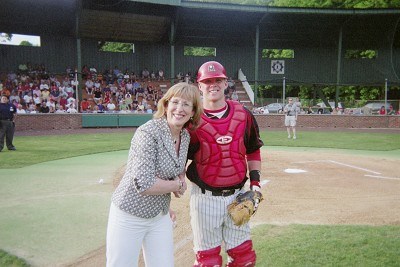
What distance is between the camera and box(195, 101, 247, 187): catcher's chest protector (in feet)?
10.8

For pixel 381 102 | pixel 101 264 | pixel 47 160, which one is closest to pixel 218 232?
pixel 101 264

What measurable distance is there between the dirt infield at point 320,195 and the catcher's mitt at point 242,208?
4.61ft

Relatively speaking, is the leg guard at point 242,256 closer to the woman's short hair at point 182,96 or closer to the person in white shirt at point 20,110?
the woman's short hair at point 182,96

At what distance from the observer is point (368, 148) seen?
45.9ft

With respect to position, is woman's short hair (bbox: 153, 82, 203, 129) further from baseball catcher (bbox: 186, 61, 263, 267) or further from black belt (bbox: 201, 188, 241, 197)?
black belt (bbox: 201, 188, 241, 197)

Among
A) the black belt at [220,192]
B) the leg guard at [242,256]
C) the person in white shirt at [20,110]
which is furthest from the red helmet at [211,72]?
the person in white shirt at [20,110]

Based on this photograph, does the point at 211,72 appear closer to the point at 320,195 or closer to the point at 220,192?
the point at 220,192

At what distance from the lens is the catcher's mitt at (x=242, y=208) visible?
10.3 ft

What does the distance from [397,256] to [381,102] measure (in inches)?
985

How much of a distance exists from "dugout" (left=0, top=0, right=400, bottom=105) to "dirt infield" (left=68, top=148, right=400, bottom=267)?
17.2 meters

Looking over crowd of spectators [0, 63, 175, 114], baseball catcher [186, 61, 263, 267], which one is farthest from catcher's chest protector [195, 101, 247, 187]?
crowd of spectators [0, 63, 175, 114]

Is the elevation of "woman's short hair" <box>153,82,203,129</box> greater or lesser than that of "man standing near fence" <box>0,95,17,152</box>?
greater

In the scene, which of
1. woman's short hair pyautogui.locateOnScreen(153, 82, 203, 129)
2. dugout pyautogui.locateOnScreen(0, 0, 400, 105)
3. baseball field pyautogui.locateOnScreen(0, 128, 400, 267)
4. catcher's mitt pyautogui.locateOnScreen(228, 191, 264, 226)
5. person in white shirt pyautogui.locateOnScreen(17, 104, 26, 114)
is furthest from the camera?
dugout pyautogui.locateOnScreen(0, 0, 400, 105)

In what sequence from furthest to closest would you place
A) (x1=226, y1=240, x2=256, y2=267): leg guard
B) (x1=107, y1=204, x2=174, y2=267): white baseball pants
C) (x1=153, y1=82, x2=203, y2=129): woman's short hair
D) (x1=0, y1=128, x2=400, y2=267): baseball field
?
(x1=0, y1=128, x2=400, y2=267): baseball field, (x1=226, y1=240, x2=256, y2=267): leg guard, (x1=153, y1=82, x2=203, y2=129): woman's short hair, (x1=107, y1=204, x2=174, y2=267): white baseball pants
